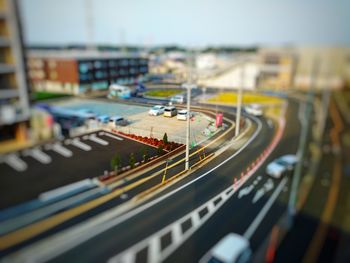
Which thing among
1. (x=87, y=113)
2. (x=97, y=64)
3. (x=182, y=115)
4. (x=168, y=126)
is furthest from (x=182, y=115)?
(x=87, y=113)

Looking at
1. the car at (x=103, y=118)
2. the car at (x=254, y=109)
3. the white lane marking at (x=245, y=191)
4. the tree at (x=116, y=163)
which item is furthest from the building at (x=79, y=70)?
the car at (x=254, y=109)

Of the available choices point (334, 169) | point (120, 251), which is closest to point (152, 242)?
point (120, 251)

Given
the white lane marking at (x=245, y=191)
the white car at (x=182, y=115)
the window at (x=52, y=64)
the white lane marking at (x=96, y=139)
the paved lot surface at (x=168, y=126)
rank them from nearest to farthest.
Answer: the window at (x=52, y=64) → the white lane marking at (x=96, y=139) → the paved lot surface at (x=168, y=126) → the white car at (x=182, y=115) → the white lane marking at (x=245, y=191)

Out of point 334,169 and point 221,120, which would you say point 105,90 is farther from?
point 334,169

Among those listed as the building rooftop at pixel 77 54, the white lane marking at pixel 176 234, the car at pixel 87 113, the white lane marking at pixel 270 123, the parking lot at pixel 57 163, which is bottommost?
the white lane marking at pixel 176 234

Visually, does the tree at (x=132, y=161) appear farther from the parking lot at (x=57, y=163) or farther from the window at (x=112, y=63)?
the window at (x=112, y=63)

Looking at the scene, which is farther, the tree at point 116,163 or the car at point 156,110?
the car at point 156,110

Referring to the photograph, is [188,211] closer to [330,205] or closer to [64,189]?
[64,189]
